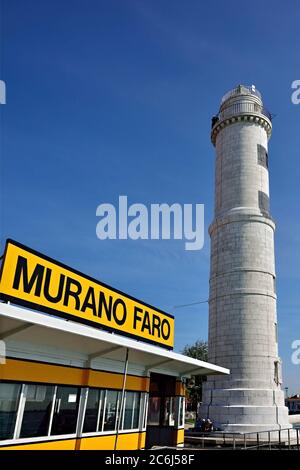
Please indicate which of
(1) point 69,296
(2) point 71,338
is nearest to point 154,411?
(1) point 69,296

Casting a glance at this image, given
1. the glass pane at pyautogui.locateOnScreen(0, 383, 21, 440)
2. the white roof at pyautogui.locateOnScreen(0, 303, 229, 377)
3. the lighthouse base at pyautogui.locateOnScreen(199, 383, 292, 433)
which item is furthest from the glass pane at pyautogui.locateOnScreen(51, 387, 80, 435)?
the lighthouse base at pyautogui.locateOnScreen(199, 383, 292, 433)

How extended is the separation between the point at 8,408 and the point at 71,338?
2147mm

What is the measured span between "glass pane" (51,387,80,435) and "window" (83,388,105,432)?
490 mm

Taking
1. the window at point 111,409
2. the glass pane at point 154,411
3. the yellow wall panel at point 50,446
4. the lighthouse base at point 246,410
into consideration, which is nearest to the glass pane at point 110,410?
the window at point 111,409

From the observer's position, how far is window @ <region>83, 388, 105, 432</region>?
1188 cm

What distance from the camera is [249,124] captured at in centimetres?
3362

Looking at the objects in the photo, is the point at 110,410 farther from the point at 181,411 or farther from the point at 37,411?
the point at 181,411

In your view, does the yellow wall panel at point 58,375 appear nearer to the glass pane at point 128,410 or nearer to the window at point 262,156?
the glass pane at point 128,410

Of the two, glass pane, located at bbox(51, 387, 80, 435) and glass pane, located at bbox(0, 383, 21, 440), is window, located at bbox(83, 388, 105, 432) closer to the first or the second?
glass pane, located at bbox(51, 387, 80, 435)

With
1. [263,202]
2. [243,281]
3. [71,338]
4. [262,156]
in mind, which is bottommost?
[71,338]

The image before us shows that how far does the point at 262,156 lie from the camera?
3344cm
